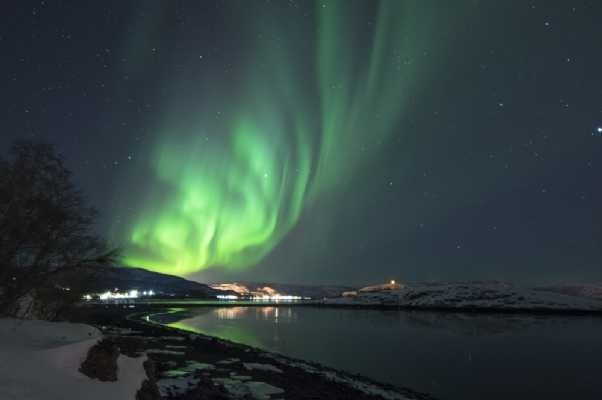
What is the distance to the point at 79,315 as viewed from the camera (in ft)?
82.2

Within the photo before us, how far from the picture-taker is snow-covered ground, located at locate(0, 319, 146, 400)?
7371mm

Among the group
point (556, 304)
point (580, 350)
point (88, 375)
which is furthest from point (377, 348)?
point (556, 304)

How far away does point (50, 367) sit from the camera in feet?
27.9

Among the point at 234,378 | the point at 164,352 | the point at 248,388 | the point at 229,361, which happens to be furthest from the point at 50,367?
the point at 164,352

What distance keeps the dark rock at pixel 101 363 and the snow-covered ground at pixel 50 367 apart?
12 cm

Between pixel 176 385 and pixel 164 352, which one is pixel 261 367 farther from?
pixel 176 385

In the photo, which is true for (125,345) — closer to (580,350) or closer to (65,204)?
(65,204)

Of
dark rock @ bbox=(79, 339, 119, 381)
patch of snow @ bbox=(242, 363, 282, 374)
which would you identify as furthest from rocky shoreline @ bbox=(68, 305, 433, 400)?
dark rock @ bbox=(79, 339, 119, 381)

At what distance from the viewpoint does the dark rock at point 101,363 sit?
938 cm

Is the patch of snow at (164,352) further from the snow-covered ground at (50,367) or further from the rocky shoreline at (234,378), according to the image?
the snow-covered ground at (50,367)

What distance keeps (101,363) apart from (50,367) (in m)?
1.38

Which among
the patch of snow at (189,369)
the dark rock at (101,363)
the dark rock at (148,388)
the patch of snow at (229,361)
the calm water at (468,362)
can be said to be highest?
the dark rock at (101,363)

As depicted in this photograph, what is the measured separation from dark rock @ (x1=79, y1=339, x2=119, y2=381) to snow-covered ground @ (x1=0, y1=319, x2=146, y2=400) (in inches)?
4.9

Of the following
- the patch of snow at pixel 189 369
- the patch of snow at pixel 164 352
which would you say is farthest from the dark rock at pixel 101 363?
the patch of snow at pixel 164 352
